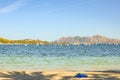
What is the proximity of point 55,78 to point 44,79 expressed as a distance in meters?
0.88

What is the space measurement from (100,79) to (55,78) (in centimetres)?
294

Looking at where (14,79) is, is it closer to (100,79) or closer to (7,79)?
(7,79)

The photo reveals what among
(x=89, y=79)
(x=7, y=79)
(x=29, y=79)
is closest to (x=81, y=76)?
(x=89, y=79)

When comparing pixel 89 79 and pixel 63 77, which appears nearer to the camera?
pixel 89 79

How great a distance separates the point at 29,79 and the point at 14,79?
0.95 meters

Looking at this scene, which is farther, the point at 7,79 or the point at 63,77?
the point at 63,77

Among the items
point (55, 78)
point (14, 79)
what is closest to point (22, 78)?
point (14, 79)

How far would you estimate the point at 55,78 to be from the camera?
790 inches

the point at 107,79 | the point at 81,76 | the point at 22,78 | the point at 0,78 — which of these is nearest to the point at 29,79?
the point at 22,78

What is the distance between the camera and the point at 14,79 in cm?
1925

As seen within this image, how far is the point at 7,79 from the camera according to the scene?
1928 cm

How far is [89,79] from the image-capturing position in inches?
762

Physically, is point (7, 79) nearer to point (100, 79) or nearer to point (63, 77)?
point (63, 77)

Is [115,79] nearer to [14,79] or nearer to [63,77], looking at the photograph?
[63,77]
